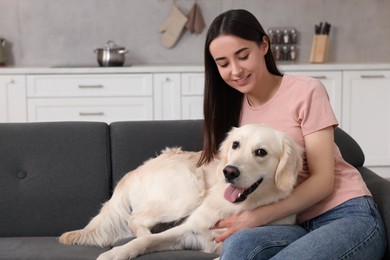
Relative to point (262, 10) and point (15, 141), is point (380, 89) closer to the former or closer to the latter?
point (262, 10)

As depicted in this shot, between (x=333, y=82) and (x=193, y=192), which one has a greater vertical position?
(x=333, y=82)

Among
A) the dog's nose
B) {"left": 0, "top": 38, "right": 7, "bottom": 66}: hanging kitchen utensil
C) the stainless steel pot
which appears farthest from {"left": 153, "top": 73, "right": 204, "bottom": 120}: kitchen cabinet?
the dog's nose

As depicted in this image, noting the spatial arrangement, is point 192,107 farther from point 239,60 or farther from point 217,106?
point 239,60

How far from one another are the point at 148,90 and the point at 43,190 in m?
2.31

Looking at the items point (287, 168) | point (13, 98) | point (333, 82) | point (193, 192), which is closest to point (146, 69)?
point (13, 98)

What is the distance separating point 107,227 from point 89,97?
2.53 metres

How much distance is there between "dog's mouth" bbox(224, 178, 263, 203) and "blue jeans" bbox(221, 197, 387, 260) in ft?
0.45

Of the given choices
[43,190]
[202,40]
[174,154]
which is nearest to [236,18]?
[174,154]

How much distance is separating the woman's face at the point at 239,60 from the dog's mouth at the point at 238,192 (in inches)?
14.1

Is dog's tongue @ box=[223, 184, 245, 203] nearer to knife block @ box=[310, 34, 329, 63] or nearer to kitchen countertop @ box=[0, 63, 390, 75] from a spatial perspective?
kitchen countertop @ box=[0, 63, 390, 75]

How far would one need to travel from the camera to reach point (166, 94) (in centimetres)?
486

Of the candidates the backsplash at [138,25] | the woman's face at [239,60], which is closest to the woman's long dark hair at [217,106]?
the woman's face at [239,60]

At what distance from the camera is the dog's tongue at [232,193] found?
206 cm

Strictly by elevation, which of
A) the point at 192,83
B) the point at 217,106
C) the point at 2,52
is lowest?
the point at 192,83
